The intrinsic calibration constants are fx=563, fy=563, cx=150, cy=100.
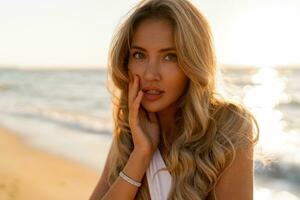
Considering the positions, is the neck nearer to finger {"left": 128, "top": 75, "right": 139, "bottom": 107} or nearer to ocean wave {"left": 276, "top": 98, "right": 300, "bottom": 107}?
finger {"left": 128, "top": 75, "right": 139, "bottom": 107}

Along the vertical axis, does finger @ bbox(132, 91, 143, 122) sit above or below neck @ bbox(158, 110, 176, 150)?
above

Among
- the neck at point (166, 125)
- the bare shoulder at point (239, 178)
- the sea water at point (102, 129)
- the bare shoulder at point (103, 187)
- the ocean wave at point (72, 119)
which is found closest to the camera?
the bare shoulder at point (239, 178)

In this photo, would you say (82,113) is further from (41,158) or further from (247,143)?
(247,143)

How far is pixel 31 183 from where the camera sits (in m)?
7.04

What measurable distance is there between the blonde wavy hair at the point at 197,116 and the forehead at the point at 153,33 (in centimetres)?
3

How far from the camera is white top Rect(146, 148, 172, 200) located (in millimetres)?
2754

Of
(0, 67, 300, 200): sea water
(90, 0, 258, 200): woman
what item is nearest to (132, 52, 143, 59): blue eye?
(90, 0, 258, 200): woman

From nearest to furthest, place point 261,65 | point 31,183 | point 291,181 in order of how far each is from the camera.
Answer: point 31,183 → point 291,181 → point 261,65

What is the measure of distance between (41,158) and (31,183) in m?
1.66

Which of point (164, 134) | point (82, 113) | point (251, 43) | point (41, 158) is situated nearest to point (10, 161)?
point (41, 158)

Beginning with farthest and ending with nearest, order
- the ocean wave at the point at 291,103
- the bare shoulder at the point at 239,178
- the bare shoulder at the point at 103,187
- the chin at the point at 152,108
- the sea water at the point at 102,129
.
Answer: the ocean wave at the point at 291,103 < the sea water at the point at 102,129 < the bare shoulder at the point at 103,187 < the chin at the point at 152,108 < the bare shoulder at the point at 239,178

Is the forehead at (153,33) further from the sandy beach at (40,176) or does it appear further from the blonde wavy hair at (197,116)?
the sandy beach at (40,176)

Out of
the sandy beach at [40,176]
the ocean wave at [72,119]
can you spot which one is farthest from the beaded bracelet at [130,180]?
the ocean wave at [72,119]

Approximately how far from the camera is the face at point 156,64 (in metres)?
2.66
